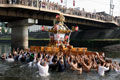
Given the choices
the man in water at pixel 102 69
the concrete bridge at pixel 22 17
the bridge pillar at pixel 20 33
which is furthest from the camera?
the bridge pillar at pixel 20 33

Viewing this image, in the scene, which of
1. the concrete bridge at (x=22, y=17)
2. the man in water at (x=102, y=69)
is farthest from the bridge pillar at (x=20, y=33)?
the man in water at (x=102, y=69)

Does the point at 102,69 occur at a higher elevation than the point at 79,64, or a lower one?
lower

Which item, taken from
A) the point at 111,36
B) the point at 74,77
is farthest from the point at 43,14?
the point at 111,36

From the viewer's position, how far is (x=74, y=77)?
14680 mm

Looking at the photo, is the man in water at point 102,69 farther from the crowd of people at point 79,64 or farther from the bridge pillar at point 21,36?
the bridge pillar at point 21,36

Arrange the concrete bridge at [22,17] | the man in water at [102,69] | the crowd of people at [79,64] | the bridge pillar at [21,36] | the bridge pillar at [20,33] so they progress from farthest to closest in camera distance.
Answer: the bridge pillar at [21,36] < the bridge pillar at [20,33] < the concrete bridge at [22,17] < the crowd of people at [79,64] < the man in water at [102,69]

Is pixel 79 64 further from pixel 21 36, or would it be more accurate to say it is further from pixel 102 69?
pixel 21 36

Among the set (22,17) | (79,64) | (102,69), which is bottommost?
(102,69)

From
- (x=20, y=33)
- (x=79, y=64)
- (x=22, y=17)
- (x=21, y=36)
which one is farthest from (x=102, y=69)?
(x=20, y=33)

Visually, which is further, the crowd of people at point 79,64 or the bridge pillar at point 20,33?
the bridge pillar at point 20,33

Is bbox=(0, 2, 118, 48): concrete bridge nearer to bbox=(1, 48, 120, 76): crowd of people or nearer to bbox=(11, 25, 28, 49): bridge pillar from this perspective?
bbox=(11, 25, 28, 49): bridge pillar

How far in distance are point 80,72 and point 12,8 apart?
21.7 meters

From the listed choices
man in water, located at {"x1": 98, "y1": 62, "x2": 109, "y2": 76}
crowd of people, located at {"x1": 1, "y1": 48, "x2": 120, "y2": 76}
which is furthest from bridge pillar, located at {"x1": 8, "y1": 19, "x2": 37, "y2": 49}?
man in water, located at {"x1": 98, "y1": 62, "x2": 109, "y2": 76}

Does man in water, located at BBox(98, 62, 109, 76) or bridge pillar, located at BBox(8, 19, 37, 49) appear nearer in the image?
man in water, located at BBox(98, 62, 109, 76)
